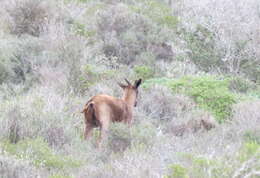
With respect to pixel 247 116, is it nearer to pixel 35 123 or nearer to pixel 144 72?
pixel 35 123

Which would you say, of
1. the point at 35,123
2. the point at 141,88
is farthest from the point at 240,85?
the point at 35,123

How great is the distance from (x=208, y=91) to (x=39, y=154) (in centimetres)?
490

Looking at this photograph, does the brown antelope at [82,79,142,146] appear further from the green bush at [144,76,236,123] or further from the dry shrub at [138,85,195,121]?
the green bush at [144,76,236,123]

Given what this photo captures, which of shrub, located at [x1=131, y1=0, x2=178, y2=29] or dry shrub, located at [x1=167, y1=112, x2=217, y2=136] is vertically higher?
shrub, located at [x1=131, y1=0, x2=178, y2=29]

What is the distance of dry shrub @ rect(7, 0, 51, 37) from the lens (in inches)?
588

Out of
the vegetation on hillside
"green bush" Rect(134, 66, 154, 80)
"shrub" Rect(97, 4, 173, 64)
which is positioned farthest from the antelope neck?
"shrub" Rect(97, 4, 173, 64)

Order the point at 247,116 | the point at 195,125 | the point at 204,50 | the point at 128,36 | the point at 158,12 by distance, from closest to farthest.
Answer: the point at 247,116 → the point at 195,125 → the point at 204,50 → the point at 128,36 → the point at 158,12

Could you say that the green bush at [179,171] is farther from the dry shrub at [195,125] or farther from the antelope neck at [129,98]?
the dry shrub at [195,125]

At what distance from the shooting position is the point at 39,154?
25.5ft

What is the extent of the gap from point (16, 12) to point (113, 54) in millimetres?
2659

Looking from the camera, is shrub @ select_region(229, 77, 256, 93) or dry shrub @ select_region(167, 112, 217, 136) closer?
dry shrub @ select_region(167, 112, 217, 136)

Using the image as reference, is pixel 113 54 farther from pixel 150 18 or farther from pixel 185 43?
pixel 150 18

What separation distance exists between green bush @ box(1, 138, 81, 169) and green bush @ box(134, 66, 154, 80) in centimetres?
553

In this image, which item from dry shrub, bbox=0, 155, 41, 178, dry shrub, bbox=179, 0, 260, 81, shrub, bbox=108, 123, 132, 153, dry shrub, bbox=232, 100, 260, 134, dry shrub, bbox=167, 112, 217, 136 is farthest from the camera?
dry shrub, bbox=179, 0, 260, 81
